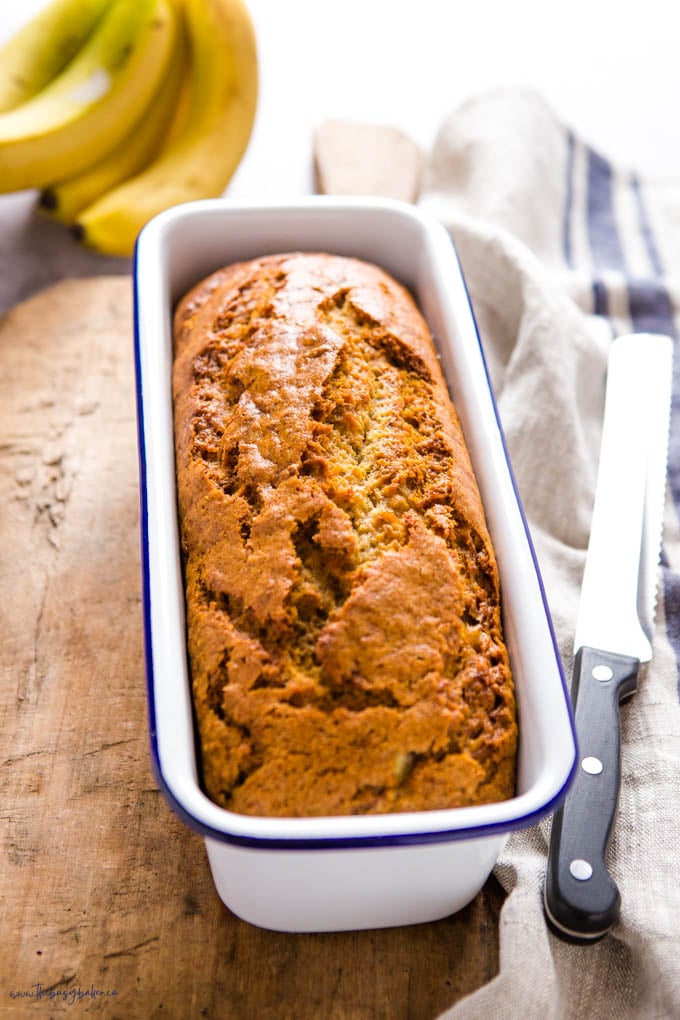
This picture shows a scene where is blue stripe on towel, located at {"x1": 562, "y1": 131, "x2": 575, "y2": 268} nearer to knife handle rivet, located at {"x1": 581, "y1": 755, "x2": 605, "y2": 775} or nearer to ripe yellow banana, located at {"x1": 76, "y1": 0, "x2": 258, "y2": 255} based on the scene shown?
ripe yellow banana, located at {"x1": 76, "y1": 0, "x2": 258, "y2": 255}

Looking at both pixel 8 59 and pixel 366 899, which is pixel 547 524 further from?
pixel 8 59

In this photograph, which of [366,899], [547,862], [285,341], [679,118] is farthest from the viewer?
[679,118]

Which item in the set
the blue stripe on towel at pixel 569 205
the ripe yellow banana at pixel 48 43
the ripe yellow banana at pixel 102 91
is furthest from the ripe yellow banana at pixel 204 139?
the blue stripe on towel at pixel 569 205

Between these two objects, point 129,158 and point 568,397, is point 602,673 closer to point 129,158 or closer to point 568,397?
point 568,397

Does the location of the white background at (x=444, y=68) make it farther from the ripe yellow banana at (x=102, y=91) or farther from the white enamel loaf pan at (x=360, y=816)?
the white enamel loaf pan at (x=360, y=816)

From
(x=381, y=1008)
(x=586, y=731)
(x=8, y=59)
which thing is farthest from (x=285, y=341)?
(x=8, y=59)

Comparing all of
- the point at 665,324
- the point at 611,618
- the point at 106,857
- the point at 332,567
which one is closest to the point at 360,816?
the point at 332,567
